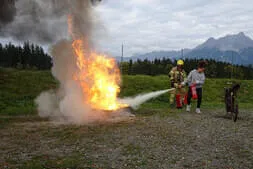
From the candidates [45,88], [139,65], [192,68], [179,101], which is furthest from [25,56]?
[179,101]

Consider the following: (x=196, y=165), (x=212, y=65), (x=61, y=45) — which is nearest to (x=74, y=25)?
(x=61, y=45)

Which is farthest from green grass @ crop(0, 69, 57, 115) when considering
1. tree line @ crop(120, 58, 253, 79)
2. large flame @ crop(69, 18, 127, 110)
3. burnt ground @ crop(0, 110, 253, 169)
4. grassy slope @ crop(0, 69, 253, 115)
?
tree line @ crop(120, 58, 253, 79)

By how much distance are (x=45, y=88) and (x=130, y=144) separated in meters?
16.1

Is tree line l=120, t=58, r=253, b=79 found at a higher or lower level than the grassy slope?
higher

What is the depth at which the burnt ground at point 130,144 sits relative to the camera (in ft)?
21.6

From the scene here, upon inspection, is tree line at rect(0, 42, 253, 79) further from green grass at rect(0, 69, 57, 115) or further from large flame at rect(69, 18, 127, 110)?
large flame at rect(69, 18, 127, 110)

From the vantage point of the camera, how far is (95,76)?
1270 cm

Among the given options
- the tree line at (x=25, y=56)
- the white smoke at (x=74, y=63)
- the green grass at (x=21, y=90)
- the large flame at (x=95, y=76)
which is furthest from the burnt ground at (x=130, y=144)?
the tree line at (x=25, y=56)

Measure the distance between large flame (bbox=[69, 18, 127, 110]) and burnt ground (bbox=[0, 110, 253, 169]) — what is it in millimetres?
2024

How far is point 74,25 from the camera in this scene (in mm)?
12500

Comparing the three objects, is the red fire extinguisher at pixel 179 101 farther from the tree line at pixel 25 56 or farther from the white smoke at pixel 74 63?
the tree line at pixel 25 56

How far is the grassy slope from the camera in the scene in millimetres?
17078

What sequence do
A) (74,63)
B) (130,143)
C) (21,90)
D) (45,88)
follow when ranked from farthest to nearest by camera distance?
1. (45,88)
2. (21,90)
3. (74,63)
4. (130,143)

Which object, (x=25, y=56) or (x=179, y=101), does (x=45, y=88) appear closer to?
(x=179, y=101)
